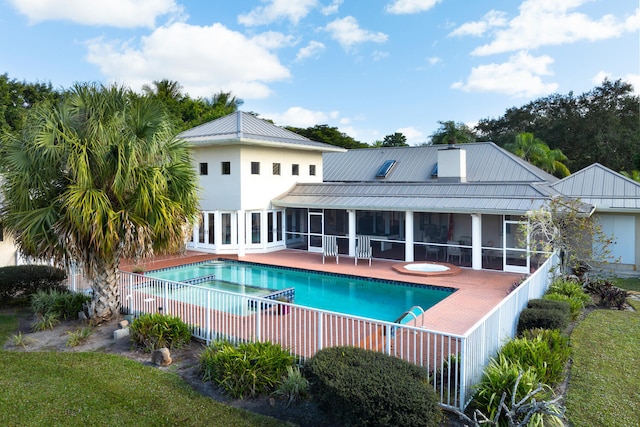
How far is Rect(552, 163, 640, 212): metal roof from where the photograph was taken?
655 inches

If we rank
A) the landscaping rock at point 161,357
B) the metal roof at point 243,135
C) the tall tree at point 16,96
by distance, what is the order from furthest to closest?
the tall tree at point 16,96 < the metal roof at point 243,135 < the landscaping rock at point 161,357

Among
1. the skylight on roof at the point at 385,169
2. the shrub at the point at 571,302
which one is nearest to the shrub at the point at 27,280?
the shrub at the point at 571,302

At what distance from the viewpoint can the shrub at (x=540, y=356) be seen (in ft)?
21.2

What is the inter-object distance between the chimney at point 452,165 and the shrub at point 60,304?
16718mm

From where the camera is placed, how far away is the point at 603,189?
59.0 feet

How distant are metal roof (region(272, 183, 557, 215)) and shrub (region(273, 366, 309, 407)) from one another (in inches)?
448

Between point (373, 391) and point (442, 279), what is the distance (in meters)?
10.5

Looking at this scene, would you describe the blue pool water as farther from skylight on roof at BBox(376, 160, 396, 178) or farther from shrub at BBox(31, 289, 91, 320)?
skylight on roof at BBox(376, 160, 396, 178)

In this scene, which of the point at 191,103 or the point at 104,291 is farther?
the point at 191,103

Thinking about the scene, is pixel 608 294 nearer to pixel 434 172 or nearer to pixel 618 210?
pixel 618 210

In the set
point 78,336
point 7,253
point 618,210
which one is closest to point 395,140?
point 618,210

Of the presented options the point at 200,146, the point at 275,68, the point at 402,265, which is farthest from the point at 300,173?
the point at 275,68

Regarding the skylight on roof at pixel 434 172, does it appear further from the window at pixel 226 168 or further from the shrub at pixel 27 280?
the shrub at pixel 27 280

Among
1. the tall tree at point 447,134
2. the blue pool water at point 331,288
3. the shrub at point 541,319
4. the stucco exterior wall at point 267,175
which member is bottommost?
the blue pool water at point 331,288
